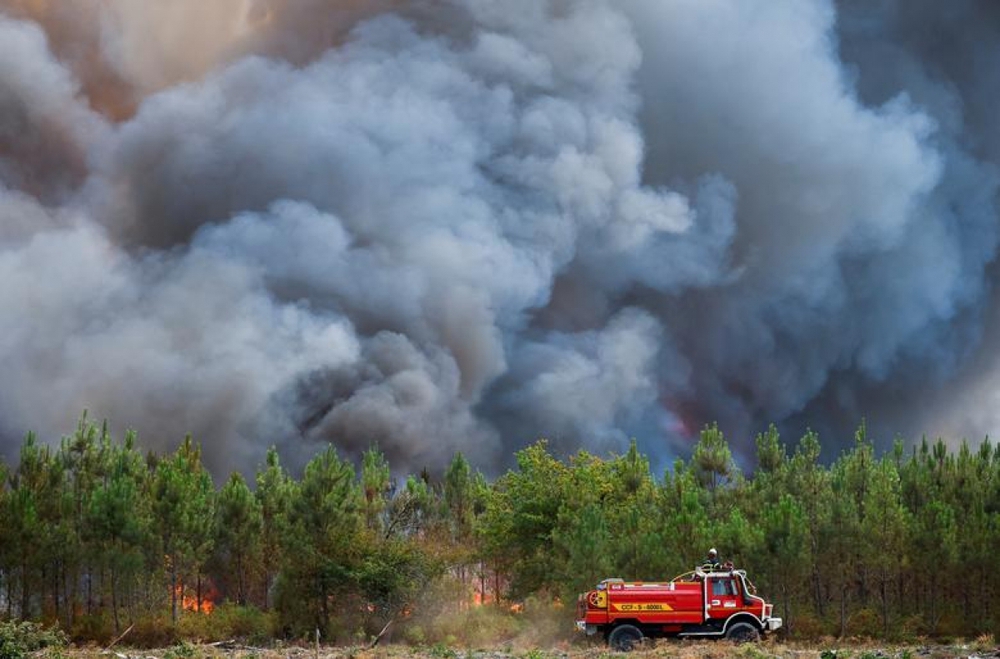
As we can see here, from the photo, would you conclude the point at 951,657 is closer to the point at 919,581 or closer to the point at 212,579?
the point at 919,581

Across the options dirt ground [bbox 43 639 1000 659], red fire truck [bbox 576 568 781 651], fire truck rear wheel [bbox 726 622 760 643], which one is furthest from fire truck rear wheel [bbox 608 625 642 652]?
fire truck rear wheel [bbox 726 622 760 643]

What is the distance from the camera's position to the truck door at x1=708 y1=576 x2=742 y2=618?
40.8m

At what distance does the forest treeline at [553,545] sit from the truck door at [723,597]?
32.4 ft

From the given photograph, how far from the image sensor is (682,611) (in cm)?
4069

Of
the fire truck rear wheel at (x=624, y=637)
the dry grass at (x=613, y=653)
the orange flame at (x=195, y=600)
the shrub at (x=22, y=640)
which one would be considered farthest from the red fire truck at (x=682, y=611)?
the orange flame at (x=195, y=600)

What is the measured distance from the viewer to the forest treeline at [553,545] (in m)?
52.2

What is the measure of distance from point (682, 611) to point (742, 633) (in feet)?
7.68

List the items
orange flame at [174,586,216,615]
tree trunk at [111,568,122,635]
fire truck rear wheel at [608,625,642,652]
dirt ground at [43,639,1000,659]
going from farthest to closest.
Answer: orange flame at [174,586,216,615] < tree trunk at [111,568,122,635] < fire truck rear wheel at [608,625,642,652] < dirt ground at [43,639,1000,659]

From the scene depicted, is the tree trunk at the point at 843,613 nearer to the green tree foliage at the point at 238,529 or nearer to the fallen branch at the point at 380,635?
the fallen branch at the point at 380,635

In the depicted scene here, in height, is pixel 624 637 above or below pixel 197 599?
below

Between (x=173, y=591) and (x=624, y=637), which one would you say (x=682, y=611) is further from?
(x=173, y=591)

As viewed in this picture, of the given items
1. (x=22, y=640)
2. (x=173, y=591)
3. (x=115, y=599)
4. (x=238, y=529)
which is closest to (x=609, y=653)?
(x=22, y=640)

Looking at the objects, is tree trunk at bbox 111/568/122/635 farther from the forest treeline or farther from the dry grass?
the dry grass

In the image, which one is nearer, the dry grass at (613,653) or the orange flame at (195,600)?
the dry grass at (613,653)
